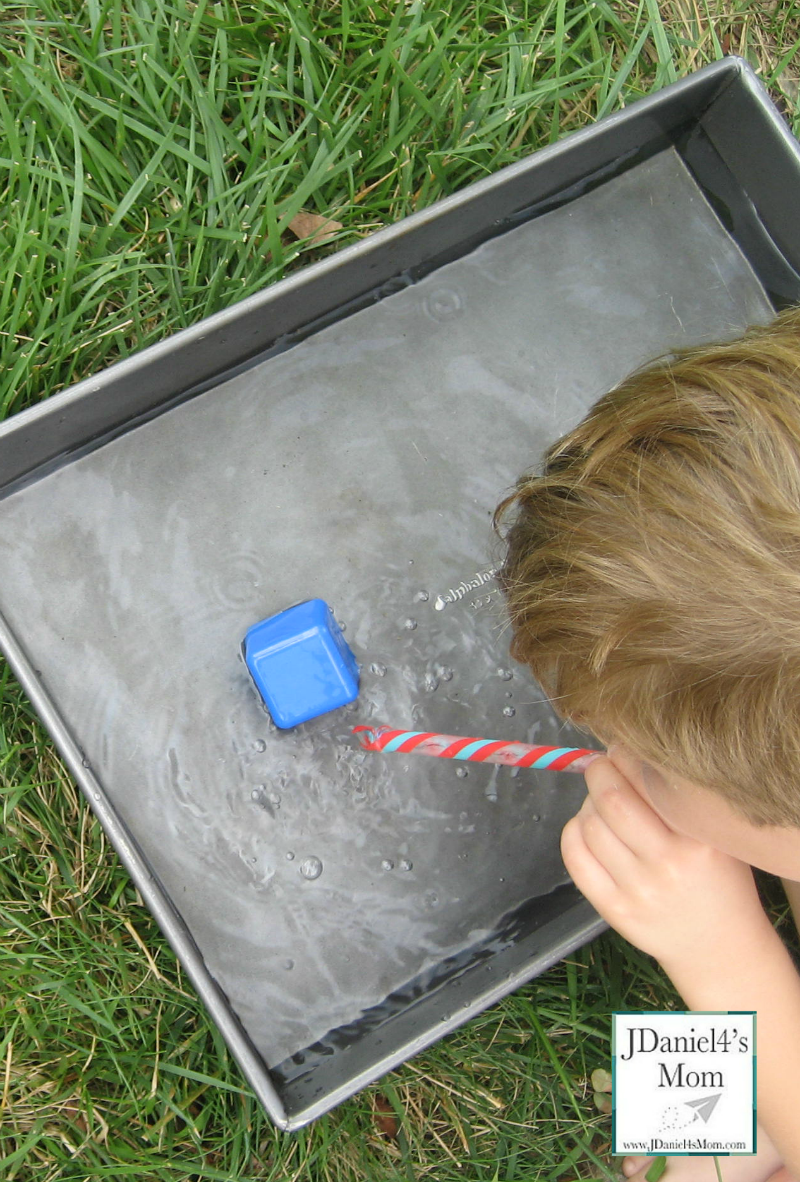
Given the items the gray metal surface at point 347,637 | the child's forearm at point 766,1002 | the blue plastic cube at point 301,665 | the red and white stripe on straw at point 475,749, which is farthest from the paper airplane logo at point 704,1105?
the blue plastic cube at point 301,665

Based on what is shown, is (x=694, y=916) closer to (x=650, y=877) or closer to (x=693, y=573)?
(x=650, y=877)

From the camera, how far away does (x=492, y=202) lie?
79cm

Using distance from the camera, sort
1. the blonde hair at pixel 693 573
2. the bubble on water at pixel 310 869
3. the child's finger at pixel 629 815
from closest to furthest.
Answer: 1. the blonde hair at pixel 693 573
2. the child's finger at pixel 629 815
3. the bubble on water at pixel 310 869

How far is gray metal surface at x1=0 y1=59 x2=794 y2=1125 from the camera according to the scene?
0.75m

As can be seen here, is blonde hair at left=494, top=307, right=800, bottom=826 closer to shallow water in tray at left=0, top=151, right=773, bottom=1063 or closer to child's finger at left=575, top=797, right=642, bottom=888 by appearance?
child's finger at left=575, top=797, right=642, bottom=888

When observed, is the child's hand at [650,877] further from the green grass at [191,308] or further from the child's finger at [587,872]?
the green grass at [191,308]

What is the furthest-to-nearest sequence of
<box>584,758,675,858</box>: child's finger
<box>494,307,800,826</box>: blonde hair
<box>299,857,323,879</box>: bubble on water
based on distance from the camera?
1. <box>299,857,323,879</box>: bubble on water
2. <box>584,758,675,858</box>: child's finger
3. <box>494,307,800,826</box>: blonde hair

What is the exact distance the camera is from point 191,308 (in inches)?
34.0

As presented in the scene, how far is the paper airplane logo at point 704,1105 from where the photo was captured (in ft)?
2.43

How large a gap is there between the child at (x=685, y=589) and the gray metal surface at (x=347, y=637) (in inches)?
6.9

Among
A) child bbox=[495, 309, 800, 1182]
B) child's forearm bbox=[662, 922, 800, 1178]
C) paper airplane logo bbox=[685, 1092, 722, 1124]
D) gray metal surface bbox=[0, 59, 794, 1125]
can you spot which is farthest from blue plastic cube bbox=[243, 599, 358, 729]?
paper airplane logo bbox=[685, 1092, 722, 1124]

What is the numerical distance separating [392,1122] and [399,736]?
1.26 ft

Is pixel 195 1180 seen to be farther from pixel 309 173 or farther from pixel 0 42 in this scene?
pixel 0 42

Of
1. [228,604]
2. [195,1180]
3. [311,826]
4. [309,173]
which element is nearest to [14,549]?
[228,604]
